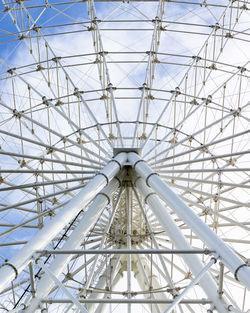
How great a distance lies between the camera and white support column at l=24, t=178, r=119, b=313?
13.4m

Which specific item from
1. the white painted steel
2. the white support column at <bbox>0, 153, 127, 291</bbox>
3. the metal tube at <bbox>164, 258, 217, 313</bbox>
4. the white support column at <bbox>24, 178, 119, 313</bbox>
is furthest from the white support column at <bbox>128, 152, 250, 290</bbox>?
the white support column at <bbox>24, 178, 119, 313</bbox>

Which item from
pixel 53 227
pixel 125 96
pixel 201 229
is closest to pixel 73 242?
pixel 53 227

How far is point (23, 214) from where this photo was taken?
3084 centimetres

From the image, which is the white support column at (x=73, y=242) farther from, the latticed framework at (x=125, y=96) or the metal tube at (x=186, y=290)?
the latticed framework at (x=125, y=96)

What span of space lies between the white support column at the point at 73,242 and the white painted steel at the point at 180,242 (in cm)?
170

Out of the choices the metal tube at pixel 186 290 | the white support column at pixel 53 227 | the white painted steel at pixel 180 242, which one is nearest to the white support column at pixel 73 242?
the white support column at pixel 53 227

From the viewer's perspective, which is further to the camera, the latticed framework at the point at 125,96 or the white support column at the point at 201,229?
the latticed framework at the point at 125,96

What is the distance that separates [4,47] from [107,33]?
779 centimetres

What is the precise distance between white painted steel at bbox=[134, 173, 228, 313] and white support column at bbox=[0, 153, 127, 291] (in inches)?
68.7

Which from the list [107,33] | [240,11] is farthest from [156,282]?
[240,11]

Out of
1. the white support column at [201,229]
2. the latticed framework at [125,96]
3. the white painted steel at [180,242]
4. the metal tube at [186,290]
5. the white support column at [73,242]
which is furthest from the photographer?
the latticed framework at [125,96]

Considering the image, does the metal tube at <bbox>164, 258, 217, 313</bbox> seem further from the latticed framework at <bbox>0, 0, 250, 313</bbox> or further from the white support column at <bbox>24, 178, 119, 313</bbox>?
the latticed framework at <bbox>0, 0, 250, 313</bbox>

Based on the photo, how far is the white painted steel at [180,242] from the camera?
42.2ft

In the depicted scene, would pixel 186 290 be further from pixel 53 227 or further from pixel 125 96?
pixel 125 96
